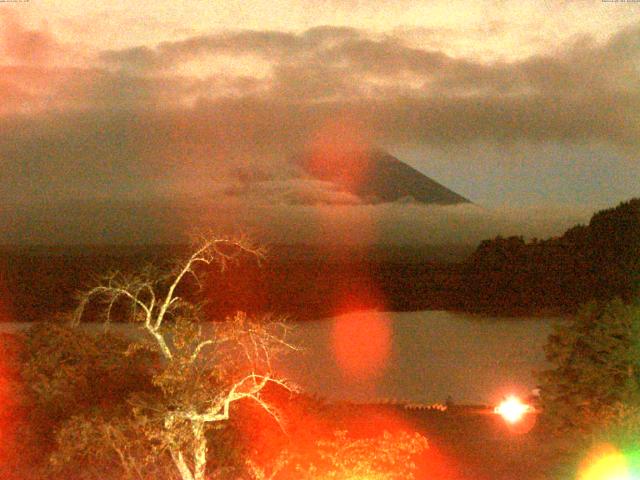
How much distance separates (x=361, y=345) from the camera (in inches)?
665

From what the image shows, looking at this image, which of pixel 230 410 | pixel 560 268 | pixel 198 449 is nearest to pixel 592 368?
pixel 230 410

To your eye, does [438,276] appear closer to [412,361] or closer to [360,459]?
[412,361]

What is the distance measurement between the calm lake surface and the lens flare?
123 inches

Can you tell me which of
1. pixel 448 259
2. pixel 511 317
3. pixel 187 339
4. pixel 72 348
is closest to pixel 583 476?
pixel 187 339

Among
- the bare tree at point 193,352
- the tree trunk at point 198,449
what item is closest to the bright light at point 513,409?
the bare tree at point 193,352

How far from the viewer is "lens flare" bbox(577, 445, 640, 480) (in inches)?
311

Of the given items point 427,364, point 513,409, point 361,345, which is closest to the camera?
point 513,409

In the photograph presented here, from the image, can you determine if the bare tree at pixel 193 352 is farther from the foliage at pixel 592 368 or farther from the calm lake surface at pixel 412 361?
the calm lake surface at pixel 412 361

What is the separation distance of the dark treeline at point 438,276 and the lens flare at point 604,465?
13.4m

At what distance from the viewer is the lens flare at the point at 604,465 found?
7.90 m

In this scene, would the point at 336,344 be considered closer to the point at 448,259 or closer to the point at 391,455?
the point at 391,455

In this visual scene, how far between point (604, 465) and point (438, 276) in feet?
71.2

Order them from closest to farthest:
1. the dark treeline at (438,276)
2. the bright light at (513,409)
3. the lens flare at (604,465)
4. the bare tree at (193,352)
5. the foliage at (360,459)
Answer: the bare tree at (193,352)
the foliage at (360,459)
the lens flare at (604,465)
the bright light at (513,409)
the dark treeline at (438,276)

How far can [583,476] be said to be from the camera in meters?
8.16
